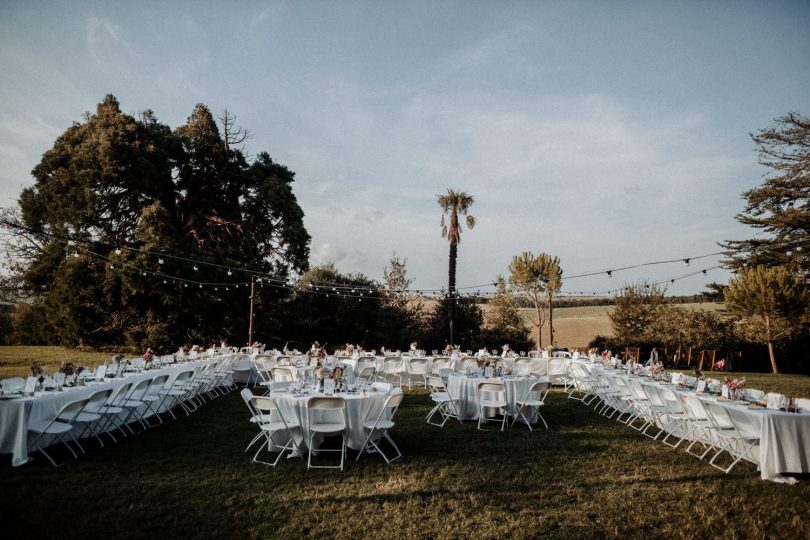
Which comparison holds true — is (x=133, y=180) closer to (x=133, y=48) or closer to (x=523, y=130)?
(x=133, y=48)

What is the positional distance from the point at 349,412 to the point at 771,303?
20.0 meters

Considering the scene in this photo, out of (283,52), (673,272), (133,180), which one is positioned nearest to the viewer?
(283,52)

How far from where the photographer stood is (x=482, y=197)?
75.8 feet

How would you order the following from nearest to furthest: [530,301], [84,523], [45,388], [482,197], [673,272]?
[84,523] < [45,388] < [673,272] < [482,197] < [530,301]

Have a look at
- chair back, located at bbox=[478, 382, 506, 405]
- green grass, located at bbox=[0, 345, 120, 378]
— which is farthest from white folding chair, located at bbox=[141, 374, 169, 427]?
green grass, located at bbox=[0, 345, 120, 378]

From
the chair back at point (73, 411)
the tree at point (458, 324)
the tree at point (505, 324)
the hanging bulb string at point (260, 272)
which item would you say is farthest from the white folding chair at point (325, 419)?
the tree at point (505, 324)

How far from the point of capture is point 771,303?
62.7 ft

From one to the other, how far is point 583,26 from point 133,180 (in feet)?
54.1

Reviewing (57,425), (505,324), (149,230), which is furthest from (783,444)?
(149,230)

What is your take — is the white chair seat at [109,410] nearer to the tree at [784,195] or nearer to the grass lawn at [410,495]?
the grass lawn at [410,495]

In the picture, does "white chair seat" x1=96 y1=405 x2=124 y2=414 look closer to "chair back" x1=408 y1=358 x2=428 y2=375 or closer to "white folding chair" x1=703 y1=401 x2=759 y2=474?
"white folding chair" x1=703 y1=401 x2=759 y2=474

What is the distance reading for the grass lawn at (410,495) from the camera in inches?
152

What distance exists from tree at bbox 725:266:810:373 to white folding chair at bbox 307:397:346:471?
19.9 metres

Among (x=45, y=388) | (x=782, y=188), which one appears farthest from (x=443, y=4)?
(x=782, y=188)
